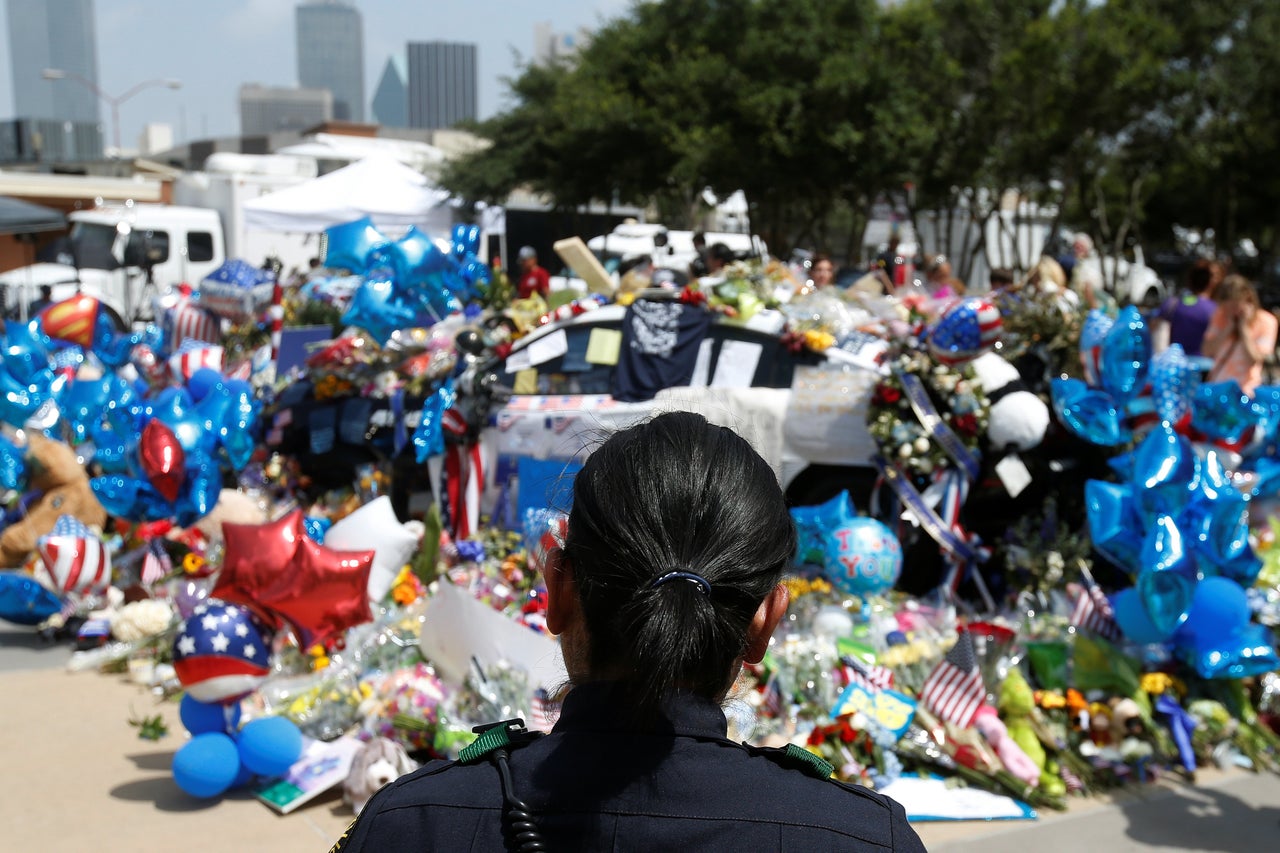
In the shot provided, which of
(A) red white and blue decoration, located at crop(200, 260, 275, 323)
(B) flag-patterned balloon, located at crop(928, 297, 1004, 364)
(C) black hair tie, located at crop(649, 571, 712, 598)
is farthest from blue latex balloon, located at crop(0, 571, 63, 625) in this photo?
(C) black hair tie, located at crop(649, 571, 712, 598)

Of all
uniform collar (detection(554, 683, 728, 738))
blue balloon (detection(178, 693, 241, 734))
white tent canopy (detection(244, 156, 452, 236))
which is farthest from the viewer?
white tent canopy (detection(244, 156, 452, 236))

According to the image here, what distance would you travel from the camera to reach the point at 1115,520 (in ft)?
16.2

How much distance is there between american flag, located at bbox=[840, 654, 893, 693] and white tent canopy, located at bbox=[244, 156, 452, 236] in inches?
517

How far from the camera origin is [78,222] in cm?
2089

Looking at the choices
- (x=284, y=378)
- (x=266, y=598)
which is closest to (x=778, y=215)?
(x=284, y=378)

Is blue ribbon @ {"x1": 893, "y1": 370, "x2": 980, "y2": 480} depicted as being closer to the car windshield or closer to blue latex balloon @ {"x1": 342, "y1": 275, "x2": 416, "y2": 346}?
blue latex balloon @ {"x1": 342, "y1": 275, "x2": 416, "y2": 346}

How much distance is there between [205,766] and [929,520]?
3.56 metres

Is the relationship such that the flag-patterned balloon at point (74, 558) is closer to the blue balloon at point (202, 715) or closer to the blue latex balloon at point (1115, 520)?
the blue balloon at point (202, 715)

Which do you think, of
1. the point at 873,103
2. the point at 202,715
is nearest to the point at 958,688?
the point at 202,715

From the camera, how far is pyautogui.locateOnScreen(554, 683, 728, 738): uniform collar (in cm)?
132

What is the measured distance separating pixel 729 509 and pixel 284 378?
29.7 feet

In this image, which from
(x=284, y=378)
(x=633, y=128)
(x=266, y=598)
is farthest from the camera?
(x=633, y=128)

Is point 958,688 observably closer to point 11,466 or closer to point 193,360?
point 11,466

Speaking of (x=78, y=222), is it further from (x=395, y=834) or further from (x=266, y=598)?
(x=395, y=834)
